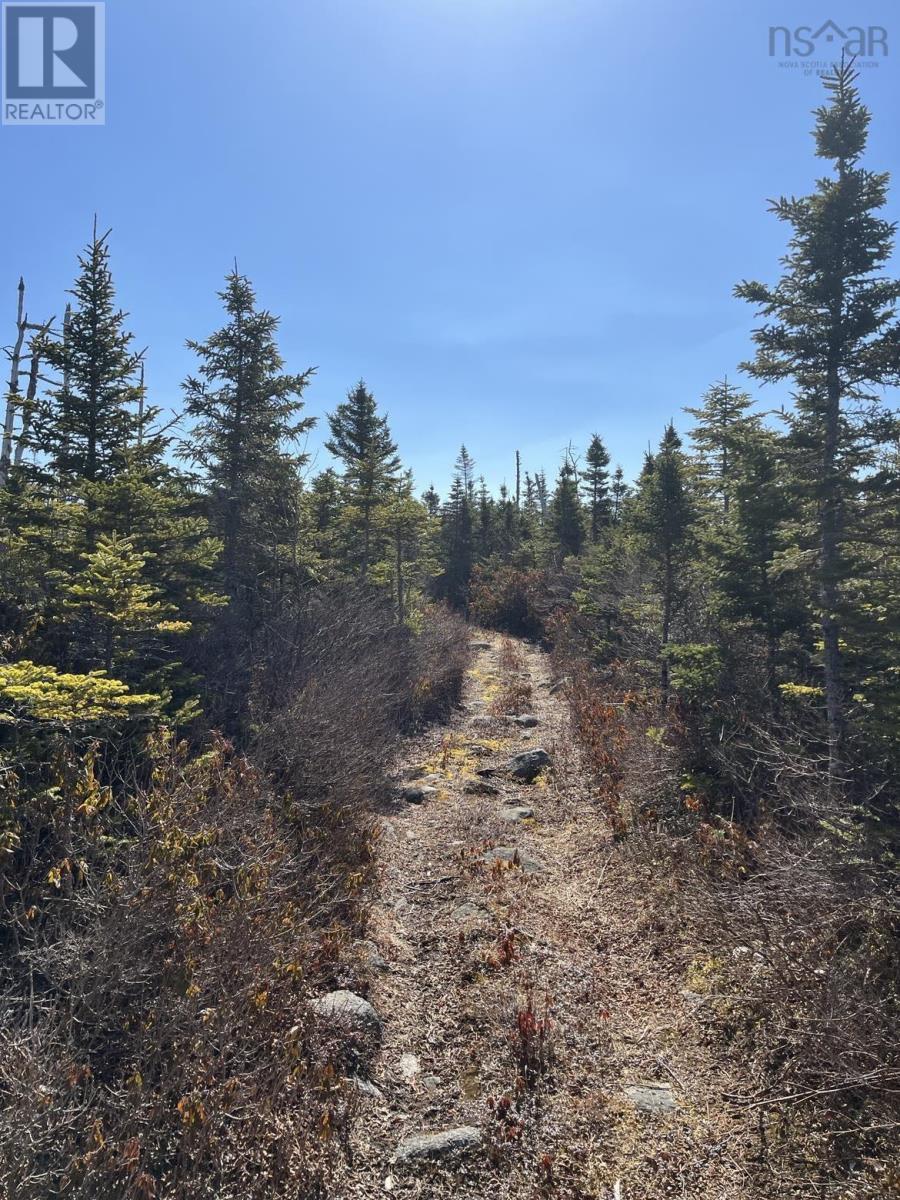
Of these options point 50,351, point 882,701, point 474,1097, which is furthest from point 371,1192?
point 50,351

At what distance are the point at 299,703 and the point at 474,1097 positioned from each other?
5978mm

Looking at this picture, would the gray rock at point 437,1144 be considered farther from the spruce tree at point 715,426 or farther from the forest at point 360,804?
the spruce tree at point 715,426

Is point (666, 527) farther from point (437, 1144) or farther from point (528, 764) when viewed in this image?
point (437, 1144)

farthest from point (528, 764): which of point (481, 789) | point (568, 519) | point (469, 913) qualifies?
point (568, 519)

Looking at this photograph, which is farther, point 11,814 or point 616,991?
point 616,991

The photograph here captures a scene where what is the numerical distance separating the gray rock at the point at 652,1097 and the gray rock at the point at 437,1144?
143cm

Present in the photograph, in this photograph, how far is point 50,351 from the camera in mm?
10852

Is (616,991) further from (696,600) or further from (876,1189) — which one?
(696,600)

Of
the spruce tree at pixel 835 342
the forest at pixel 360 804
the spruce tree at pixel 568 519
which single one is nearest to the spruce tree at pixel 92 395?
the forest at pixel 360 804

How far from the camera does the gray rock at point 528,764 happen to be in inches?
493

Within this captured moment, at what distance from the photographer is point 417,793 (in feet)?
38.0

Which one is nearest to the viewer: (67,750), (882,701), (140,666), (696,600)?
(67,750)

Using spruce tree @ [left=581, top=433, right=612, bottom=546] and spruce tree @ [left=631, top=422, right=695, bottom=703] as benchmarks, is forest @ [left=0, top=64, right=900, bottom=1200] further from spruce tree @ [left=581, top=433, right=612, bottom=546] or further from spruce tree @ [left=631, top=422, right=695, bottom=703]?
spruce tree @ [left=581, top=433, right=612, bottom=546]

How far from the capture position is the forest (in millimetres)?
4293
